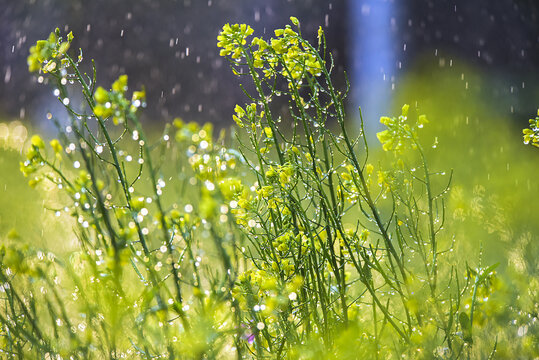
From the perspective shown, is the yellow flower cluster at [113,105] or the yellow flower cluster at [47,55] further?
the yellow flower cluster at [47,55]

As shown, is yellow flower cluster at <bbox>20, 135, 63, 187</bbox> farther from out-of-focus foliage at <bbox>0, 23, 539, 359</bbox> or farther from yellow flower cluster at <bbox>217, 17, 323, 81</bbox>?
yellow flower cluster at <bbox>217, 17, 323, 81</bbox>

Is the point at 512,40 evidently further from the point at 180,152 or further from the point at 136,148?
the point at 180,152

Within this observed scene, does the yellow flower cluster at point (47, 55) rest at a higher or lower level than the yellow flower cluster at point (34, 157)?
higher

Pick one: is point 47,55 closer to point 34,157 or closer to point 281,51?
point 34,157

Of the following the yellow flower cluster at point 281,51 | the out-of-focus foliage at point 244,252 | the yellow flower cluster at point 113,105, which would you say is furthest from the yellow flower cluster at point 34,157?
the yellow flower cluster at point 281,51

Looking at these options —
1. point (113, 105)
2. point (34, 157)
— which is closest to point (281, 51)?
point (113, 105)

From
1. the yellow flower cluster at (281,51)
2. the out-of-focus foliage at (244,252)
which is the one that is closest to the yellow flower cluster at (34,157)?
the out-of-focus foliage at (244,252)

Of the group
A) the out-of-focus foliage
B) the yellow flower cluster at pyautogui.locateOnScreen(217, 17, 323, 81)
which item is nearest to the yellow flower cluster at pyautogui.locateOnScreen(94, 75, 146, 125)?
the out-of-focus foliage

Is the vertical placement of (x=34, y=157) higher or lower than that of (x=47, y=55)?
lower

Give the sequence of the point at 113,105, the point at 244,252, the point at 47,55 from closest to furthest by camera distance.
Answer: the point at 113,105 < the point at 47,55 < the point at 244,252

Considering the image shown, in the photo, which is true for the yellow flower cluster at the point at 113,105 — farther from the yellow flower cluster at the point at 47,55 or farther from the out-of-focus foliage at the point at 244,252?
the yellow flower cluster at the point at 47,55

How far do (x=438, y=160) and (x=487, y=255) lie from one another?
1.36 metres

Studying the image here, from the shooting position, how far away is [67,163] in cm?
337

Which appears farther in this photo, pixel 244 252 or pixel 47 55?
pixel 244 252
